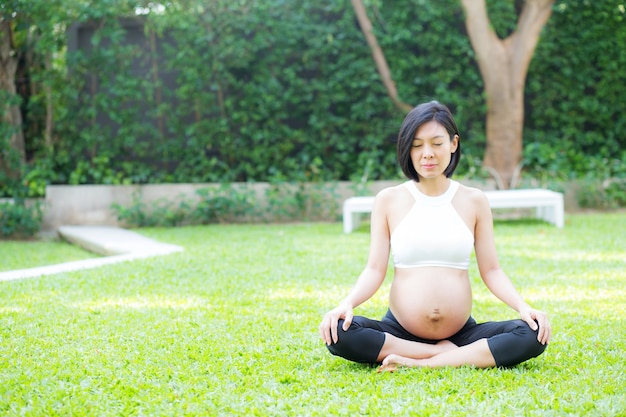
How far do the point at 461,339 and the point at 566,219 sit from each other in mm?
5802

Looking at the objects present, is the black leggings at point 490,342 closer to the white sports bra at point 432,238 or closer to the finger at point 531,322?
the finger at point 531,322

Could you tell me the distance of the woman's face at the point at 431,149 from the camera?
2.89 meters

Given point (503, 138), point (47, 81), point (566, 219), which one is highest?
point (47, 81)

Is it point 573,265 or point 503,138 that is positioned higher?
point 503,138

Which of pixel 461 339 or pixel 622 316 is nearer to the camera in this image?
pixel 461 339

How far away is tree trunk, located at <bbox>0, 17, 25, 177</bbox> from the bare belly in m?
6.89

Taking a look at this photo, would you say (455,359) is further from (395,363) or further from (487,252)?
(487,252)

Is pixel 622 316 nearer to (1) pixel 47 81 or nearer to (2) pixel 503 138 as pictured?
(2) pixel 503 138

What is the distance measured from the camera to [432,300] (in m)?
2.93

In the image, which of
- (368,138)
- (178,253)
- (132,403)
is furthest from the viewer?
(368,138)

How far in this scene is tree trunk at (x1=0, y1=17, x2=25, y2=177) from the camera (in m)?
8.76

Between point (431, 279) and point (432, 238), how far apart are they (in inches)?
6.1

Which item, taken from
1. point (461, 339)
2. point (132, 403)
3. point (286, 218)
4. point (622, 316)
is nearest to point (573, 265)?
point (622, 316)

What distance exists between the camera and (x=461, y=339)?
3055 mm
